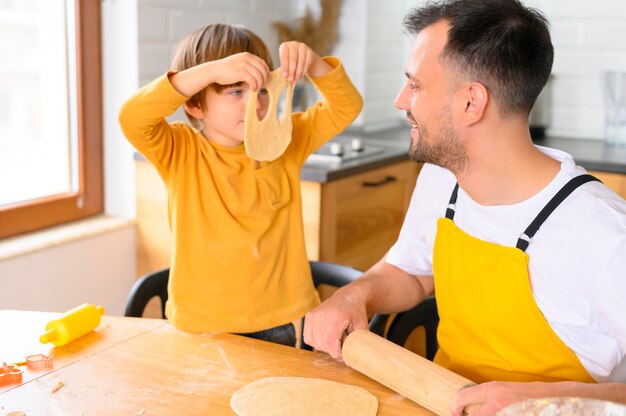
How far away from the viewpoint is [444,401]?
107 cm

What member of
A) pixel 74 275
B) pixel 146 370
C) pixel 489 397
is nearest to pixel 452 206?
pixel 489 397

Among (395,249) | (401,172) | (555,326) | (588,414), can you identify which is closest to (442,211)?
(395,249)

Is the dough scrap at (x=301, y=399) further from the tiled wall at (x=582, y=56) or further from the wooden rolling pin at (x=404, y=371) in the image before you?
the tiled wall at (x=582, y=56)

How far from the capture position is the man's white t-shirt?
3.92 feet

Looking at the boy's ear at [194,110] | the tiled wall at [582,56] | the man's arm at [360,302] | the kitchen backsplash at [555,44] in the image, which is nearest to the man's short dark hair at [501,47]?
the man's arm at [360,302]

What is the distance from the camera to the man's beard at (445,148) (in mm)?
1383

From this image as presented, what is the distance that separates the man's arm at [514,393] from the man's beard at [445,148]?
459 millimetres

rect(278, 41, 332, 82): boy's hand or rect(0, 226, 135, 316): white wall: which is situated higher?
rect(278, 41, 332, 82): boy's hand

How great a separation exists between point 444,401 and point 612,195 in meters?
0.48

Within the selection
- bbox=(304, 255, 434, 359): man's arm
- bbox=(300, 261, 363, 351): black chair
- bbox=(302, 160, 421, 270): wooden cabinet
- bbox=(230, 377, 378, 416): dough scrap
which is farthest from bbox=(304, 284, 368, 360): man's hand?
bbox=(302, 160, 421, 270): wooden cabinet

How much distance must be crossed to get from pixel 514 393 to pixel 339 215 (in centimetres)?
128

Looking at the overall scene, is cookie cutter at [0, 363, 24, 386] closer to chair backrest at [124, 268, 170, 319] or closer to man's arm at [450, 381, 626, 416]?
chair backrest at [124, 268, 170, 319]

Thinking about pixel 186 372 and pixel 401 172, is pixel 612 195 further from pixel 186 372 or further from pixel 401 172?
pixel 401 172

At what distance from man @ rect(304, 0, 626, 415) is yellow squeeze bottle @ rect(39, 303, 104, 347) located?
1.30 ft
